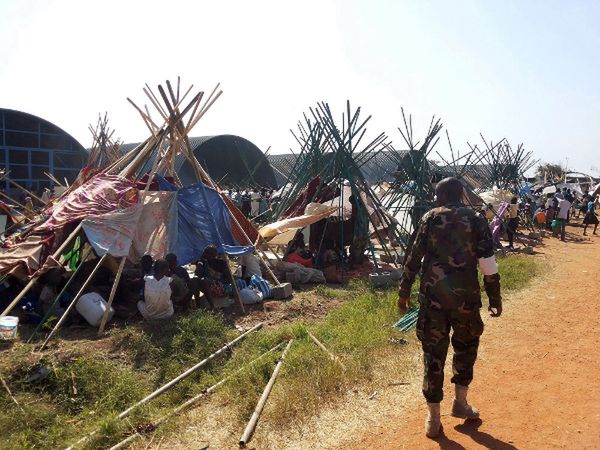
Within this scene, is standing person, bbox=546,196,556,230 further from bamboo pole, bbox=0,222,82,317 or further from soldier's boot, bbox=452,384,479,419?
soldier's boot, bbox=452,384,479,419

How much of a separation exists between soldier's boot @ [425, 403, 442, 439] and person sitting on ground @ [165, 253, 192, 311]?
4.13 meters

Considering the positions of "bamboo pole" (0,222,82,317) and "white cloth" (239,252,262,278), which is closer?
"bamboo pole" (0,222,82,317)

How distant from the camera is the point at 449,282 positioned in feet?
11.3

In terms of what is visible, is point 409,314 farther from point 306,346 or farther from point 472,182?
point 472,182

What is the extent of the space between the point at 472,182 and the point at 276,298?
1589 cm

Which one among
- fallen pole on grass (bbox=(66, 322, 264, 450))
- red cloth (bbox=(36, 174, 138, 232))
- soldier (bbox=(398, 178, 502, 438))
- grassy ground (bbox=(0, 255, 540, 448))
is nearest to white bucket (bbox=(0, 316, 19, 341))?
grassy ground (bbox=(0, 255, 540, 448))

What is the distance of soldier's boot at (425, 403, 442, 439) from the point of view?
137 inches

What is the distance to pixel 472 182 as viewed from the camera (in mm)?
21922

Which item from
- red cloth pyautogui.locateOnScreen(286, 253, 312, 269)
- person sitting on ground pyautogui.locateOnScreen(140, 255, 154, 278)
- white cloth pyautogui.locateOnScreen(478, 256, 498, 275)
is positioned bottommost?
red cloth pyautogui.locateOnScreen(286, 253, 312, 269)

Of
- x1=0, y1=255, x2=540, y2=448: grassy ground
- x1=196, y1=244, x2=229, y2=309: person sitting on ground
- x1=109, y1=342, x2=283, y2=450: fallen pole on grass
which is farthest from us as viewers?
x1=196, y1=244, x2=229, y2=309: person sitting on ground

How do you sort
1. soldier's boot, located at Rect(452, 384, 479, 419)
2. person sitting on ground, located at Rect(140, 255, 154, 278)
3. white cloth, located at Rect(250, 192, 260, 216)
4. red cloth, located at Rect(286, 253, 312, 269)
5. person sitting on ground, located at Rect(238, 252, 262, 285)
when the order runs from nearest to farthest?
soldier's boot, located at Rect(452, 384, 479, 419)
person sitting on ground, located at Rect(140, 255, 154, 278)
person sitting on ground, located at Rect(238, 252, 262, 285)
red cloth, located at Rect(286, 253, 312, 269)
white cloth, located at Rect(250, 192, 260, 216)

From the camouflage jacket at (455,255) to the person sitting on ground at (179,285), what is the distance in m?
4.11

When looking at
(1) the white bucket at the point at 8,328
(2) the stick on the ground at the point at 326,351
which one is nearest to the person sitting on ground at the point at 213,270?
(2) the stick on the ground at the point at 326,351

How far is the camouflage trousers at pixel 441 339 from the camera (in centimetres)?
345
